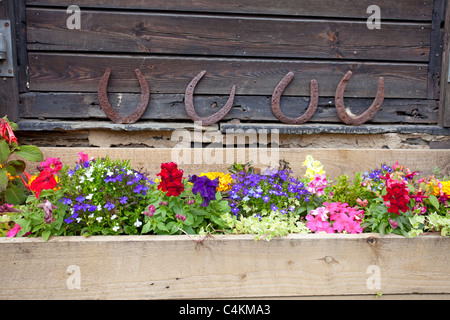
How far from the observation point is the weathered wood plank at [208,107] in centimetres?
229

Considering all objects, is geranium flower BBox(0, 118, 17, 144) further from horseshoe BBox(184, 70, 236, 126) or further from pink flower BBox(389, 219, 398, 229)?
pink flower BBox(389, 219, 398, 229)

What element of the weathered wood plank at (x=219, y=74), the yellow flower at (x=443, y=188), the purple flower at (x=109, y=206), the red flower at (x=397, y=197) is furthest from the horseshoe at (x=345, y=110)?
the purple flower at (x=109, y=206)

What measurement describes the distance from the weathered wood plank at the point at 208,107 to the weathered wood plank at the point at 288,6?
22.2 inches

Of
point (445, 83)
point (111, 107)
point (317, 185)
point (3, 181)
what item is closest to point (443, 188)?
point (317, 185)

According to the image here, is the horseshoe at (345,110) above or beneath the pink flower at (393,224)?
above

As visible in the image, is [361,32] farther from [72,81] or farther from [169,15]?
[72,81]

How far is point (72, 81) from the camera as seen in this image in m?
2.28

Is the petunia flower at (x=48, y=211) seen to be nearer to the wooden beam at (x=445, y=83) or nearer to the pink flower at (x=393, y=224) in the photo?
the pink flower at (x=393, y=224)

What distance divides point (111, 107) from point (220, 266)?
133 cm

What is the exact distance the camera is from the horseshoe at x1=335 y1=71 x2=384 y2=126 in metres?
2.41

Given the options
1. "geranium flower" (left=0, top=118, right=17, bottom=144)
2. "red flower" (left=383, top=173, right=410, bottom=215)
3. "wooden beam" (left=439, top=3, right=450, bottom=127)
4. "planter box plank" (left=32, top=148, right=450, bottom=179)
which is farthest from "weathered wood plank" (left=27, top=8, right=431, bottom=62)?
"red flower" (left=383, top=173, right=410, bottom=215)

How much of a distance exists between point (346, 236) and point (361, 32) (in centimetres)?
155

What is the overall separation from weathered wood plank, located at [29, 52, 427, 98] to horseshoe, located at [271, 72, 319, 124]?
4 centimetres

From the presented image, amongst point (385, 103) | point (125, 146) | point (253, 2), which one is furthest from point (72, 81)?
point (385, 103)
